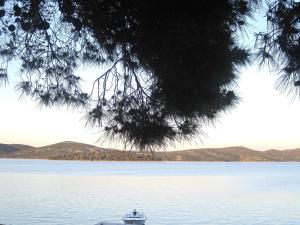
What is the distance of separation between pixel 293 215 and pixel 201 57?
2034cm

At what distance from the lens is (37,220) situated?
2123cm

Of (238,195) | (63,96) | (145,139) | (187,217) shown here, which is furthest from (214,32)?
(238,195)

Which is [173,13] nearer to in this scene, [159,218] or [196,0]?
[196,0]

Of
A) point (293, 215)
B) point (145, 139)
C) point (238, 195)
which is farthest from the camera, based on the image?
point (238, 195)

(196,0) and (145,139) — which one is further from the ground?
(196,0)

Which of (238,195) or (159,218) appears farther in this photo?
(238,195)

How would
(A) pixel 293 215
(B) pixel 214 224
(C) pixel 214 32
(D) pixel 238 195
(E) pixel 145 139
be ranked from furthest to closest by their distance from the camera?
(D) pixel 238 195
(A) pixel 293 215
(B) pixel 214 224
(E) pixel 145 139
(C) pixel 214 32

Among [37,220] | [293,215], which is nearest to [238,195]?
[293,215]

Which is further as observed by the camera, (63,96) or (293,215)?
(293,215)

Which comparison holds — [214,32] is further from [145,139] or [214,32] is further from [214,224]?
[214,224]

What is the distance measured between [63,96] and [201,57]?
1624 mm

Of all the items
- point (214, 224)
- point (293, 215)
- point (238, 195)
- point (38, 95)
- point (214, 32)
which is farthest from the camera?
point (238, 195)

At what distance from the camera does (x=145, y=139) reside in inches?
175

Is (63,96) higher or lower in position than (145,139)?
higher
